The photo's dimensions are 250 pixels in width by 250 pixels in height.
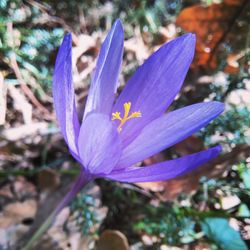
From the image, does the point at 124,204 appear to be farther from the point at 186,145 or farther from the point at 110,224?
the point at 186,145

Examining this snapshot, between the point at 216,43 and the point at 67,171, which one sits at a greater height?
the point at 216,43

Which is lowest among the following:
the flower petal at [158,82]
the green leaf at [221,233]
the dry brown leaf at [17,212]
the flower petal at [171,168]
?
the green leaf at [221,233]

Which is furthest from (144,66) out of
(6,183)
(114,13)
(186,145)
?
(114,13)

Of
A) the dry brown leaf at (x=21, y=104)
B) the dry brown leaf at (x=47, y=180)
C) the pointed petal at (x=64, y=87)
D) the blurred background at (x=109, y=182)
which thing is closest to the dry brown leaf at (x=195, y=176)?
the blurred background at (x=109, y=182)

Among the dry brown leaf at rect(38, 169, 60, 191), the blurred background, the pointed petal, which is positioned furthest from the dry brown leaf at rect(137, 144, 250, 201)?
the pointed petal

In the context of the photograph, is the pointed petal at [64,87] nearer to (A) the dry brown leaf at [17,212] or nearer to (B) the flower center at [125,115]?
(B) the flower center at [125,115]

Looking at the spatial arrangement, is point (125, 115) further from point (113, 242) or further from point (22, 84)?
point (22, 84)
